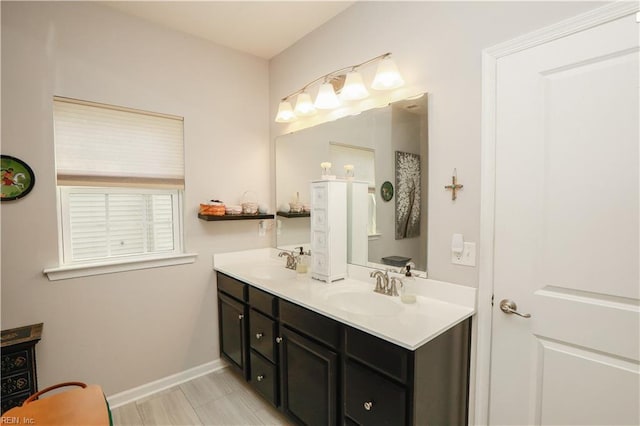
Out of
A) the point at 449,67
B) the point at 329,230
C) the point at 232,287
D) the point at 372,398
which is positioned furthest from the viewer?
the point at 232,287

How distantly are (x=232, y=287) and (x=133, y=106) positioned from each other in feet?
4.86

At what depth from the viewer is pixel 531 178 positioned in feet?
4.24

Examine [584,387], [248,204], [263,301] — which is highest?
[248,204]

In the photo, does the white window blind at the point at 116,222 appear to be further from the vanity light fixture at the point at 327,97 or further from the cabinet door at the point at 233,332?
the vanity light fixture at the point at 327,97

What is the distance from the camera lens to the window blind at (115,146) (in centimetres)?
194

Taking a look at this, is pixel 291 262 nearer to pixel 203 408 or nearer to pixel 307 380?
pixel 307 380

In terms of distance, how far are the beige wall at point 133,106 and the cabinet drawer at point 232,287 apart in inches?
4.8

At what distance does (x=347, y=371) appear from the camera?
144 centimetres

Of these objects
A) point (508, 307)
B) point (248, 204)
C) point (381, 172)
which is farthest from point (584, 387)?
point (248, 204)

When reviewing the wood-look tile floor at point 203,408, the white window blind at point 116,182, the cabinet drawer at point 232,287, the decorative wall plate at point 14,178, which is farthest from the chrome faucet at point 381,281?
the decorative wall plate at point 14,178

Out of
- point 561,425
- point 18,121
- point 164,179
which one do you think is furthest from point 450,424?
point 18,121

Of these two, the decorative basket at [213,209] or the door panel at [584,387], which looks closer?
the door panel at [584,387]

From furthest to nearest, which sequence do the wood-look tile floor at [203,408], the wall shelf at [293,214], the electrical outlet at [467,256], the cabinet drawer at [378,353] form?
the wall shelf at [293,214], the wood-look tile floor at [203,408], the electrical outlet at [467,256], the cabinet drawer at [378,353]

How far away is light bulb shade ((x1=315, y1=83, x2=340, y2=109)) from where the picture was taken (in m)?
2.09
